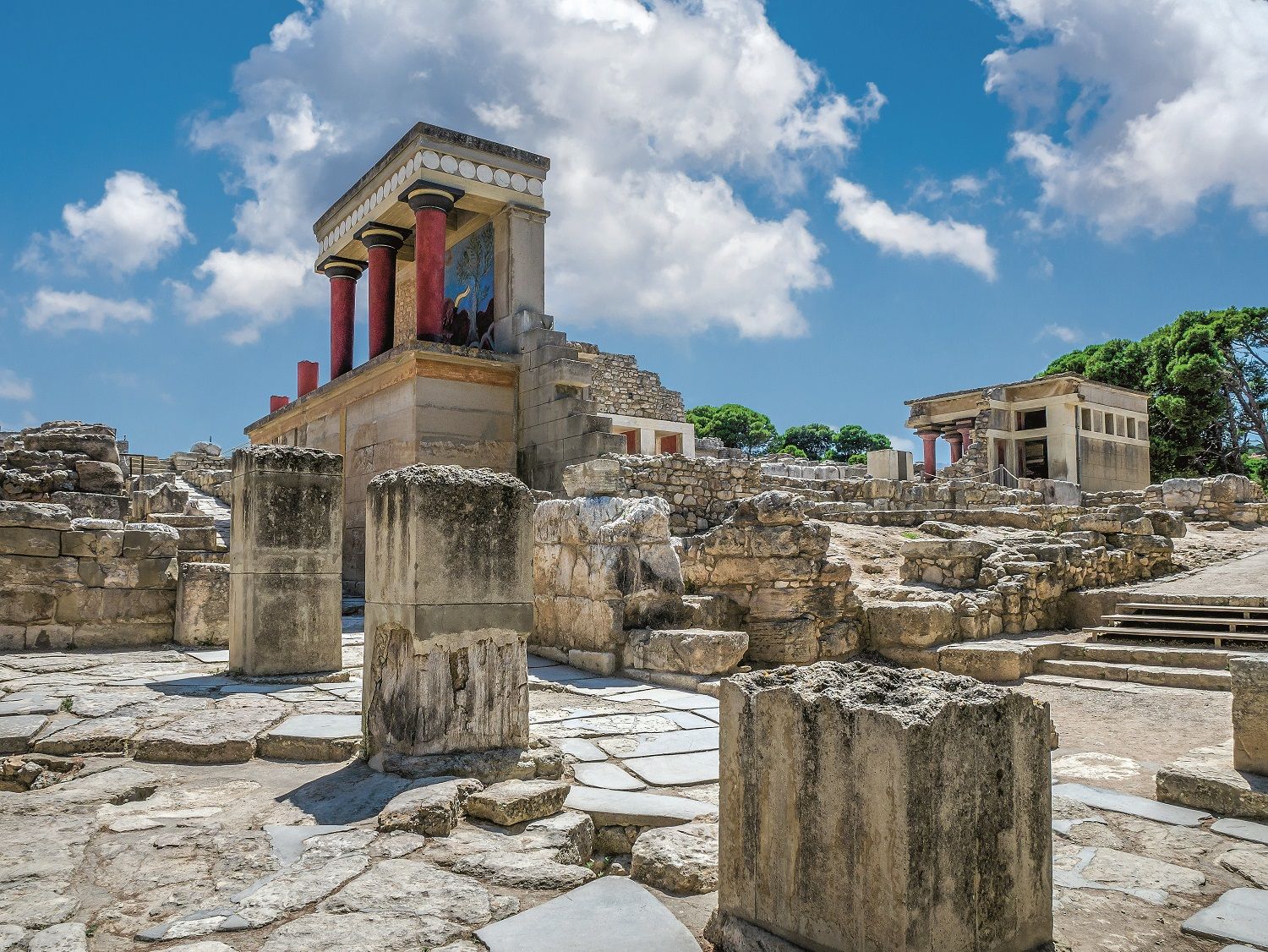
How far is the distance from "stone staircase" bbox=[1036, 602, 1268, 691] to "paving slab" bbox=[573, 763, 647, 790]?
567 centimetres

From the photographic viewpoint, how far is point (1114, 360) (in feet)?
124

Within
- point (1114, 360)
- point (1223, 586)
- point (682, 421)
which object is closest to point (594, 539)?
point (1223, 586)

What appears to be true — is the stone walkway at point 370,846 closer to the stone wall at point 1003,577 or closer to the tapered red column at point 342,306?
the stone wall at point 1003,577

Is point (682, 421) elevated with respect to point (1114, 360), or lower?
lower

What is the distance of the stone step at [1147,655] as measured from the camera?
773 cm

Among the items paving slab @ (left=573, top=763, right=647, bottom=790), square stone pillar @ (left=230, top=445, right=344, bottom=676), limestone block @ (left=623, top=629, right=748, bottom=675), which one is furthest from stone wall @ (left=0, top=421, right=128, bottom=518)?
paving slab @ (left=573, top=763, right=647, bottom=790)

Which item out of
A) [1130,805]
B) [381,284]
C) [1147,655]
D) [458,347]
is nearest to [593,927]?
[1130,805]

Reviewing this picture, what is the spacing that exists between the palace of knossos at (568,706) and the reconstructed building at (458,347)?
2.9 inches

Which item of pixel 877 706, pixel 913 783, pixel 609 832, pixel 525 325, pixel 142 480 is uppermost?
pixel 525 325

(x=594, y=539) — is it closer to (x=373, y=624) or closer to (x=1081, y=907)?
(x=373, y=624)

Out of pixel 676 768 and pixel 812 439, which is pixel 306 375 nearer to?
pixel 676 768

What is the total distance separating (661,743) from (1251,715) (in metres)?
2.84

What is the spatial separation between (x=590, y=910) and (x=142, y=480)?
25598mm

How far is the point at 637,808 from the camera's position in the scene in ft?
11.4
